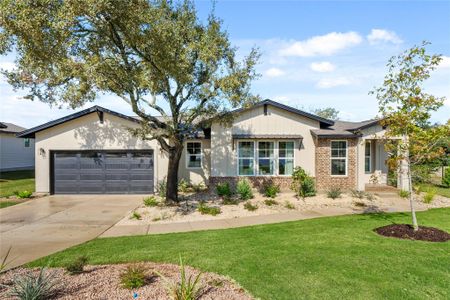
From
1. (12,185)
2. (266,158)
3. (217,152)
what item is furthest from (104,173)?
(266,158)

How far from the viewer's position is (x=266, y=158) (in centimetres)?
1584

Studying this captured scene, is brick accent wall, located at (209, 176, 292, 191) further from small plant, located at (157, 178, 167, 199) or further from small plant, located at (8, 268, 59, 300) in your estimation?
small plant, located at (8, 268, 59, 300)

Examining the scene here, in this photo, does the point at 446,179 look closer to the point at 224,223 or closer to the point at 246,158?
the point at 246,158

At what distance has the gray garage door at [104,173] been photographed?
1603 cm

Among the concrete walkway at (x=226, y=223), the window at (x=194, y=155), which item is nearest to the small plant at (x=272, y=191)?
the concrete walkway at (x=226, y=223)

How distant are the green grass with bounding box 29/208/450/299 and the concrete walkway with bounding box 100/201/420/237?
632mm

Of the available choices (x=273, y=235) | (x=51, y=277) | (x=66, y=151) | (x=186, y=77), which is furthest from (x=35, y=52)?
(x=66, y=151)

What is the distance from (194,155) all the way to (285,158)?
16.9 feet

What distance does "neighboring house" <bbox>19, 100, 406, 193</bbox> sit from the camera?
51.0 feet

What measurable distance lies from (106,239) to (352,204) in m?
9.61

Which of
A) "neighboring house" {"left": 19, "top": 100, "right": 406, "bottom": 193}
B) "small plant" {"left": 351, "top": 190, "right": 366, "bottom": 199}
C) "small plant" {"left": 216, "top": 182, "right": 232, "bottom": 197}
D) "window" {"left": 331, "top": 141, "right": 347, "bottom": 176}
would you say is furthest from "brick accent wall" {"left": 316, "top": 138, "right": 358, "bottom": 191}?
"small plant" {"left": 216, "top": 182, "right": 232, "bottom": 197}

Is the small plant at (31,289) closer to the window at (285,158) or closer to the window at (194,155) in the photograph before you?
the window at (285,158)

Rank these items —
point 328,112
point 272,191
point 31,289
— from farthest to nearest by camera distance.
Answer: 1. point 328,112
2. point 272,191
3. point 31,289

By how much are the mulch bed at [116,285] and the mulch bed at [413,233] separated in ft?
16.6
